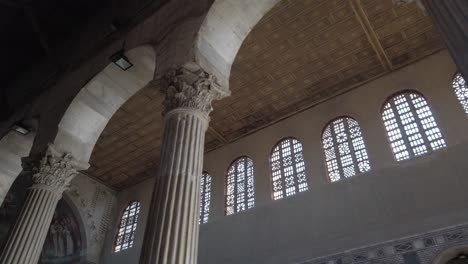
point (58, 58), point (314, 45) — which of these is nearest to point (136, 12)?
point (58, 58)

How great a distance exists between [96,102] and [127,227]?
8.25m

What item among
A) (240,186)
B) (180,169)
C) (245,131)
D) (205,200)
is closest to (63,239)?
(205,200)

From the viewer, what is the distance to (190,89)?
555 cm

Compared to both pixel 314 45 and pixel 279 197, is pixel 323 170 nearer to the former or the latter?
pixel 279 197

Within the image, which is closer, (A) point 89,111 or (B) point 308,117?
(A) point 89,111

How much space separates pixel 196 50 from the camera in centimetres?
581

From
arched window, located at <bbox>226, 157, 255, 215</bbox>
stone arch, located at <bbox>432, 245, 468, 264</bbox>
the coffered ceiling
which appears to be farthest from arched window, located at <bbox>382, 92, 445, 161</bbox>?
arched window, located at <bbox>226, 157, 255, 215</bbox>

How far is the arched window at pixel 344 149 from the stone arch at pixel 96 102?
5.68 meters

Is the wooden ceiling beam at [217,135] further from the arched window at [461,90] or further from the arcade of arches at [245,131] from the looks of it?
the arched window at [461,90]

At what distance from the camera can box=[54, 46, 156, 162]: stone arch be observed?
7.68m

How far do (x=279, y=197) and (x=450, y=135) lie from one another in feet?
15.4

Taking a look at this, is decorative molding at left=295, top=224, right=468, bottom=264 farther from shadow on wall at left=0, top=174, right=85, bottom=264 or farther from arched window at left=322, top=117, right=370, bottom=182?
shadow on wall at left=0, top=174, right=85, bottom=264

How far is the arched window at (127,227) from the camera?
573 inches

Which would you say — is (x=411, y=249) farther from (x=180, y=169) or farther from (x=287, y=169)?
(x=180, y=169)
